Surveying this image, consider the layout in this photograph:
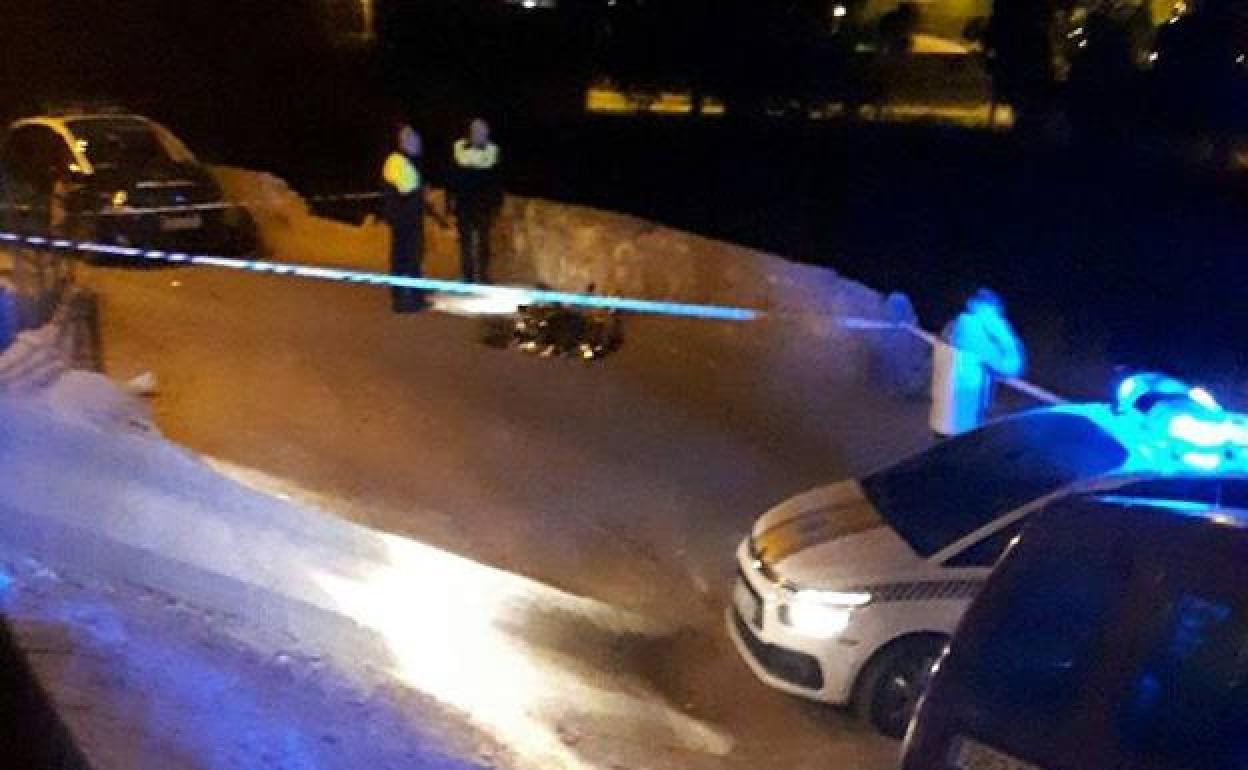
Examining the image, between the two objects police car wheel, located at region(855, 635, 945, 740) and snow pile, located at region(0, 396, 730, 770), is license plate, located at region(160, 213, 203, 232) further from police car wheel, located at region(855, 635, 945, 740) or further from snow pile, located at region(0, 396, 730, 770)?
police car wheel, located at region(855, 635, 945, 740)

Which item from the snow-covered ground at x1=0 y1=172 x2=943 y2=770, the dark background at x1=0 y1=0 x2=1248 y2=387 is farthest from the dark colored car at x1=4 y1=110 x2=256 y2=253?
the dark background at x1=0 y1=0 x2=1248 y2=387

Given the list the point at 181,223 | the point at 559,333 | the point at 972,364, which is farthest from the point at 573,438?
the point at 181,223

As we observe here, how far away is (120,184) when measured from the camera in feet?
54.9

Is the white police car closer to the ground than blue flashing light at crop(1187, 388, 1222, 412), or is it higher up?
closer to the ground

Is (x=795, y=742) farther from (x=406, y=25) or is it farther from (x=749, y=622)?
(x=406, y=25)

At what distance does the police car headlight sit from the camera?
758cm

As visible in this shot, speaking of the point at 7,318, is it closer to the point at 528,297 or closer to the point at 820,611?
the point at 528,297

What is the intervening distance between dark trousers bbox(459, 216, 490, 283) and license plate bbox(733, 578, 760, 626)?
309 inches

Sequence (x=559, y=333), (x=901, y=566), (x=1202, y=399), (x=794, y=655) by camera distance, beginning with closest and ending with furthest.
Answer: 1. (x=1202, y=399)
2. (x=901, y=566)
3. (x=794, y=655)
4. (x=559, y=333)

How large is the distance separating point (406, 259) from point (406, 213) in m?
0.41

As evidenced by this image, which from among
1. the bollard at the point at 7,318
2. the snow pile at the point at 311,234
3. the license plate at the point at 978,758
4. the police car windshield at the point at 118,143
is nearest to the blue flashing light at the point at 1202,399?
the license plate at the point at 978,758

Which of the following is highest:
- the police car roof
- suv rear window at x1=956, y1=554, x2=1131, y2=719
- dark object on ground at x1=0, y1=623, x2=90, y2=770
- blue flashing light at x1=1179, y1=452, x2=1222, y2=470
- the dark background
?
the police car roof

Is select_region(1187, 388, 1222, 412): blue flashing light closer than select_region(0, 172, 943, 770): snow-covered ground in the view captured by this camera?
Yes

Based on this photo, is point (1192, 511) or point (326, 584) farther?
point (326, 584)
